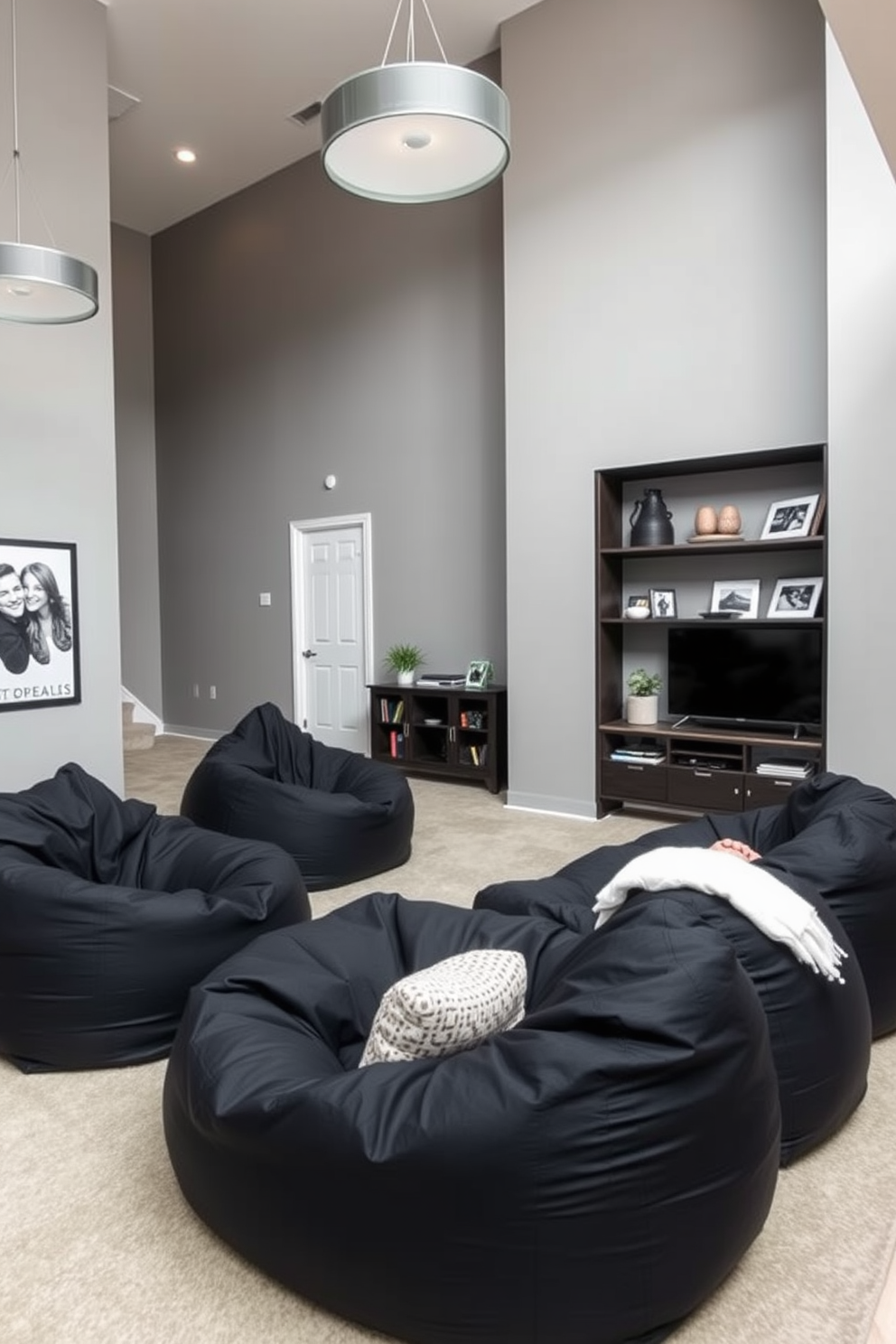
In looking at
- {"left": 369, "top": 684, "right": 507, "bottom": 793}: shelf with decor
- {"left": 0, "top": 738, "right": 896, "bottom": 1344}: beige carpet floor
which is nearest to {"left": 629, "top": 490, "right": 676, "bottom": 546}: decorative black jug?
{"left": 369, "top": 684, "right": 507, "bottom": 793}: shelf with decor

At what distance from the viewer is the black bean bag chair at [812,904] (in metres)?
1.83

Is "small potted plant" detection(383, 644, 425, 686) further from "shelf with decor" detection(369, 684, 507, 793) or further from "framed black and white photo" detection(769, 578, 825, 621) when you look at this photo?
"framed black and white photo" detection(769, 578, 825, 621)

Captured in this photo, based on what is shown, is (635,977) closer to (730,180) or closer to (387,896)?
(387,896)

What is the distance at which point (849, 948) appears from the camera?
2082mm

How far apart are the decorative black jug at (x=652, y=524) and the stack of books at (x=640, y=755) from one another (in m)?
1.28

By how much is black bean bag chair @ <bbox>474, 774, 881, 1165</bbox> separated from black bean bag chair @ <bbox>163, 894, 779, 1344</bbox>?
0.27 meters

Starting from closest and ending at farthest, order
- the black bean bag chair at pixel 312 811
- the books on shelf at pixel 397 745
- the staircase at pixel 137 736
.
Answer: the black bean bag chair at pixel 312 811
the books on shelf at pixel 397 745
the staircase at pixel 137 736

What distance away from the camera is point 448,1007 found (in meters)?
1.49

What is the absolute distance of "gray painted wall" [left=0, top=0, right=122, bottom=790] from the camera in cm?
477

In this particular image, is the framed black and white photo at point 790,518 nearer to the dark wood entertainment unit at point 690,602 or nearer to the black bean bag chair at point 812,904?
the dark wood entertainment unit at point 690,602

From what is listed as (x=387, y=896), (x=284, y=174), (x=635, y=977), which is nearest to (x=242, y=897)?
(x=387, y=896)

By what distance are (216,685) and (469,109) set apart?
22.9 feet

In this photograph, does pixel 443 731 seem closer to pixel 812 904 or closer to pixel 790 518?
pixel 790 518

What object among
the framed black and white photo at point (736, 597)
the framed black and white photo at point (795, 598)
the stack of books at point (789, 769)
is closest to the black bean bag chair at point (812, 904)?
the stack of books at point (789, 769)
